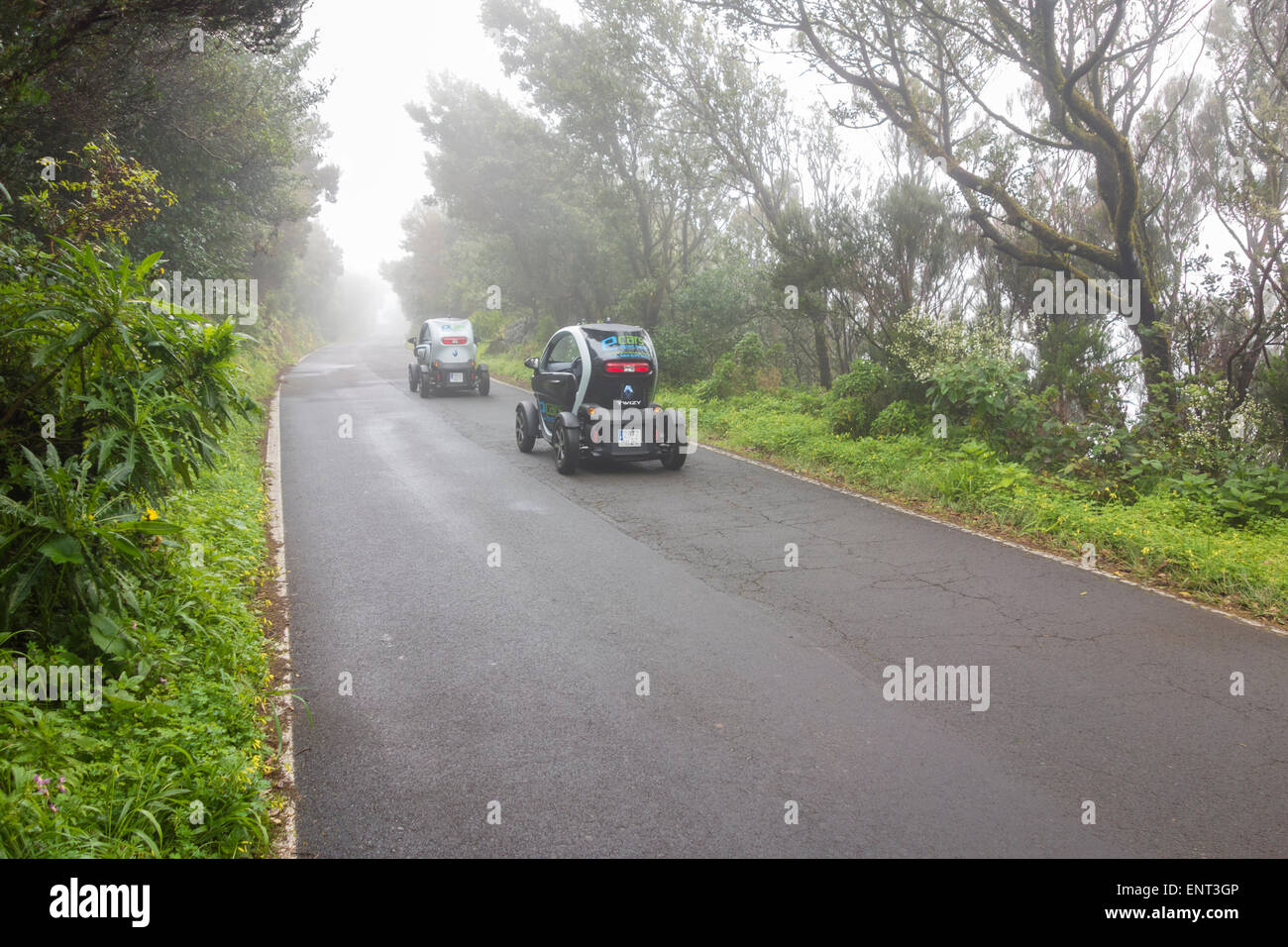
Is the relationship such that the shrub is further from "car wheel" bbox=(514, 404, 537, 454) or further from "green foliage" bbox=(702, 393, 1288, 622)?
"car wheel" bbox=(514, 404, 537, 454)

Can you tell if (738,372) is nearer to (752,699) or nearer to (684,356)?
(684,356)

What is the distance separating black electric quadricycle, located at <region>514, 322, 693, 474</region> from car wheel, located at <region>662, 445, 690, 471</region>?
14 millimetres

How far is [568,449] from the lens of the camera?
38.5 feet

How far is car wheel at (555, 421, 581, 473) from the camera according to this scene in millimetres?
11734

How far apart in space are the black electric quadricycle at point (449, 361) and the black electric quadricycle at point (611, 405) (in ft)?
32.6

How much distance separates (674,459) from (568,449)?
1595 millimetres

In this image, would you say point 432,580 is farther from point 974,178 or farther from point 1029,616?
point 974,178

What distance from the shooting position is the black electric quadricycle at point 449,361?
845 inches

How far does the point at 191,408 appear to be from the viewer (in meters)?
5.32

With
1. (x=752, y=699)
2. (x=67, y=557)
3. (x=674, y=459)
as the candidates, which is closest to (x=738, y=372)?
(x=674, y=459)

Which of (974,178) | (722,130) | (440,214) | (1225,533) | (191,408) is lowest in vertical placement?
(1225,533)
